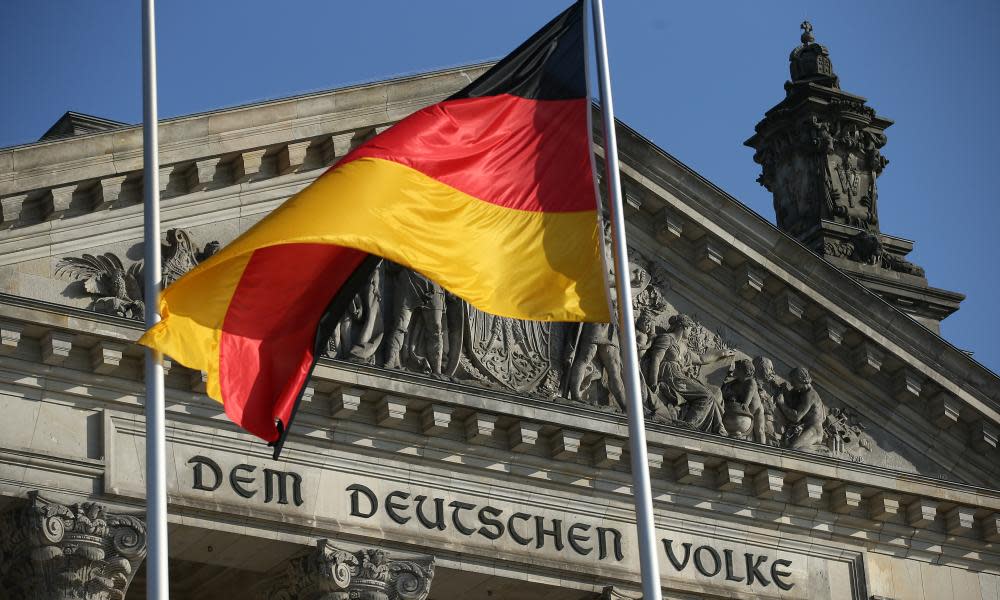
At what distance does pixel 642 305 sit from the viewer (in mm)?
30953

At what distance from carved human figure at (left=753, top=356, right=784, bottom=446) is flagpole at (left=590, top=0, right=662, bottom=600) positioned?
34.3 feet

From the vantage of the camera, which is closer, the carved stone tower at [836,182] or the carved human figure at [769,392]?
the carved human figure at [769,392]

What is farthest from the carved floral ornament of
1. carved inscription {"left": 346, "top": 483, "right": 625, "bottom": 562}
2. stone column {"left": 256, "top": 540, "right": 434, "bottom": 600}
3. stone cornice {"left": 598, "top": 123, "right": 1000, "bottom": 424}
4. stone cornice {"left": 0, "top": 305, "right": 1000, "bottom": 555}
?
stone column {"left": 256, "top": 540, "right": 434, "bottom": 600}

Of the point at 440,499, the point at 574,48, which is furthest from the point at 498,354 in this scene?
the point at 574,48

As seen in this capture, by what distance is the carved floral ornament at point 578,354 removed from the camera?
2783 cm

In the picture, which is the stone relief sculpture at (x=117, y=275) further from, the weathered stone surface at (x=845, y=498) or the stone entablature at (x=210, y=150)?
the weathered stone surface at (x=845, y=498)

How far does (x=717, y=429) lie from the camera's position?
1206 inches

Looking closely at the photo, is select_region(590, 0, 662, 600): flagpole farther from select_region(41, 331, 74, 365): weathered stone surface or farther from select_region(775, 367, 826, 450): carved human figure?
select_region(775, 367, 826, 450): carved human figure

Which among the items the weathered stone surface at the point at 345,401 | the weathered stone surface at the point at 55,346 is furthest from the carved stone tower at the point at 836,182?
the weathered stone surface at the point at 55,346

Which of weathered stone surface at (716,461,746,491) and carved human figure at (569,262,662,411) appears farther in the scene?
weathered stone surface at (716,461,746,491)

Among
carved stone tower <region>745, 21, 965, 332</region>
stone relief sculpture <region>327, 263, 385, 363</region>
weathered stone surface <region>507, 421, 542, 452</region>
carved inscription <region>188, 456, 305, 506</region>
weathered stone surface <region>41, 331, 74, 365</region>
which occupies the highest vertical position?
carved stone tower <region>745, 21, 965, 332</region>

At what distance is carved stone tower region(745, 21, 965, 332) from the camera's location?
36.7 meters

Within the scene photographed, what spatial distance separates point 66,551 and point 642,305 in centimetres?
928

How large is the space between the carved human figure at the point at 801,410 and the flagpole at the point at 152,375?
13.9m
